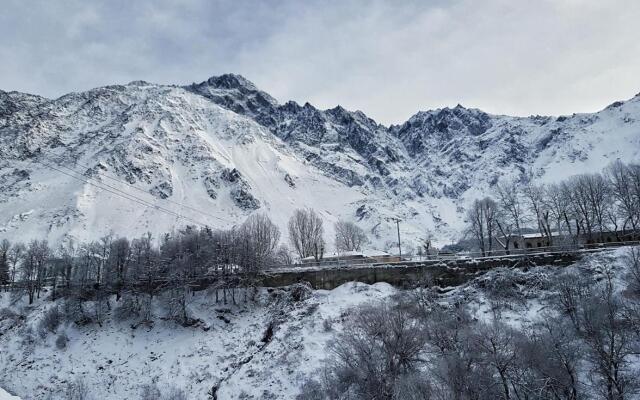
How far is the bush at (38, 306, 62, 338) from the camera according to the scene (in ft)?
150

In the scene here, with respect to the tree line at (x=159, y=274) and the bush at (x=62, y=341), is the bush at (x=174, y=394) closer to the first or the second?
the tree line at (x=159, y=274)

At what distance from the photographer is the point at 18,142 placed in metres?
171

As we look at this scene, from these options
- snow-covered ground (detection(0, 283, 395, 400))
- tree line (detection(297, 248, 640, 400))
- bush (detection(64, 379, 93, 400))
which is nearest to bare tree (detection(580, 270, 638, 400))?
tree line (detection(297, 248, 640, 400))

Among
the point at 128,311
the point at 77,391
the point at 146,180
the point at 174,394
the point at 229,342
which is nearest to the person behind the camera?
the point at 174,394

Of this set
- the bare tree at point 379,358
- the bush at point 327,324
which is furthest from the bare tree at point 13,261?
the bare tree at point 379,358

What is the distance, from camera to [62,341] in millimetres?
43594

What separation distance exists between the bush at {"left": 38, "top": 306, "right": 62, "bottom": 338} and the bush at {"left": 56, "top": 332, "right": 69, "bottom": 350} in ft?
7.31

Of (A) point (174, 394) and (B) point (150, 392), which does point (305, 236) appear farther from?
(A) point (174, 394)

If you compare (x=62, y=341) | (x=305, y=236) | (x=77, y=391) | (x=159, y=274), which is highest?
(x=305, y=236)

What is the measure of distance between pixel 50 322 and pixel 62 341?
4.48 m

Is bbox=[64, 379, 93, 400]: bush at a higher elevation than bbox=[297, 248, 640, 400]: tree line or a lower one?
lower

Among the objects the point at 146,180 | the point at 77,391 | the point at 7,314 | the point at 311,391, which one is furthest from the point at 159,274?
the point at 146,180

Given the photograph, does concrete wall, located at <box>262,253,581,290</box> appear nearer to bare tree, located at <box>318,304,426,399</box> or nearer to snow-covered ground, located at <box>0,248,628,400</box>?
snow-covered ground, located at <box>0,248,628,400</box>

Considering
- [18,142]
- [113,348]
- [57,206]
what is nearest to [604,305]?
[113,348]
